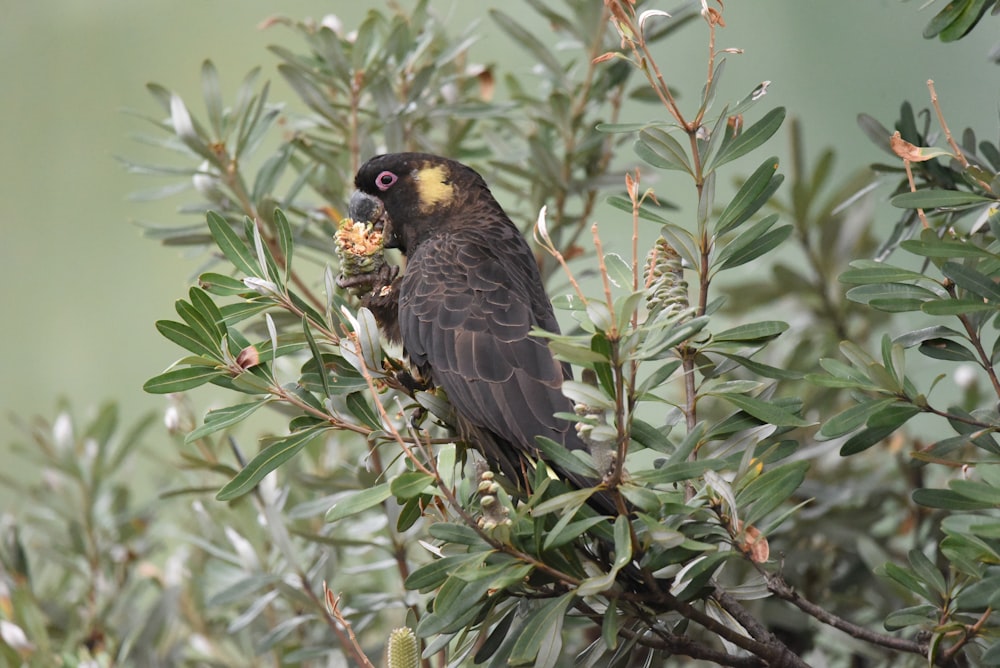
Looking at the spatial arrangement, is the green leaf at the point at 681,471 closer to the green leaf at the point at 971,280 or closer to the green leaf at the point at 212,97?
the green leaf at the point at 971,280

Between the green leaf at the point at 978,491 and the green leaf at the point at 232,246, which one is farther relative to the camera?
the green leaf at the point at 232,246

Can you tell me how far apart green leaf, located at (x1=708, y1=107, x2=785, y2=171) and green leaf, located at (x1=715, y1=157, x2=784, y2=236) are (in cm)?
2

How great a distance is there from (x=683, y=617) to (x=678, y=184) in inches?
64.8

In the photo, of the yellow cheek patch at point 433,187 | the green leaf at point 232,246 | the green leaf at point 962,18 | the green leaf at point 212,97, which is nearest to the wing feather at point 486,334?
the yellow cheek patch at point 433,187

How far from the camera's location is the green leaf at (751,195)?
2.47 feet

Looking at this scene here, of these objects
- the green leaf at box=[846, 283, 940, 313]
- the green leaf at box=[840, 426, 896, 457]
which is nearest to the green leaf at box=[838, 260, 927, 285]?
the green leaf at box=[846, 283, 940, 313]

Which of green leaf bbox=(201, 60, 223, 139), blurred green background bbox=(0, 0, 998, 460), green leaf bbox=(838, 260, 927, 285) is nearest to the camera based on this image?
green leaf bbox=(838, 260, 927, 285)

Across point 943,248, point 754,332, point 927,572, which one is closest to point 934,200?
point 943,248

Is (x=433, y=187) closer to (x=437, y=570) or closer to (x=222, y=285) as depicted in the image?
(x=222, y=285)

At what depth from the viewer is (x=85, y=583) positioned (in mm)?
1510

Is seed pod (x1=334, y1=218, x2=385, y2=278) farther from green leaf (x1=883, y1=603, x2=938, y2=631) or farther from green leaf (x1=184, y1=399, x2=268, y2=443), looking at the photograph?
green leaf (x1=883, y1=603, x2=938, y2=631)

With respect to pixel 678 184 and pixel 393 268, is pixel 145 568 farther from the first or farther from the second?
pixel 678 184

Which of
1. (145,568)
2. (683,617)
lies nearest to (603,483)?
(683,617)

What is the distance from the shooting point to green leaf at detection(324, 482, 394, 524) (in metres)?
0.71
